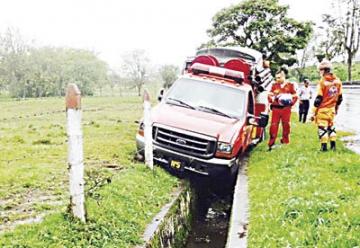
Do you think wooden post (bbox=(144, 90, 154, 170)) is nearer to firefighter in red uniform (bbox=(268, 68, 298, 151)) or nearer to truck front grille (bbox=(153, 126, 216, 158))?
truck front grille (bbox=(153, 126, 216, 158))

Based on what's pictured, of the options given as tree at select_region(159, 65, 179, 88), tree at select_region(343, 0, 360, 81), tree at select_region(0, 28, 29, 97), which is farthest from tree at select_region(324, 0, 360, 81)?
tree at select_region(0, 28, 29, 97)

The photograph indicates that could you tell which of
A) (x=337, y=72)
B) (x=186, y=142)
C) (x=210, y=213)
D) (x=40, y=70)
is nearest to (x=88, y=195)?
(x=186, y=142)

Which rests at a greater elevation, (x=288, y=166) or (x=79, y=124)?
(x=79, y=124)

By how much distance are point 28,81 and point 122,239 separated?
161 ft

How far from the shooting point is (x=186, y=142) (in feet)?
27.6

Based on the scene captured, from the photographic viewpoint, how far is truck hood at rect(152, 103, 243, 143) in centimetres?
842

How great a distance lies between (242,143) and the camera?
924cm

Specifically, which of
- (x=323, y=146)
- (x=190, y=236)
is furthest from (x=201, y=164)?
(x=323, y=146)

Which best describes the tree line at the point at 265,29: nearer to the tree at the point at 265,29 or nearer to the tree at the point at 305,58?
the tree at the point at 265,29

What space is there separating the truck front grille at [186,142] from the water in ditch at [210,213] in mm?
807

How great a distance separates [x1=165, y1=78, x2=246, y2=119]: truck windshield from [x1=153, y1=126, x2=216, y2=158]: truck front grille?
116cm

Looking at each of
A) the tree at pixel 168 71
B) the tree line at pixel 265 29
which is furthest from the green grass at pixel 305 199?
the tree at pixel 168 71

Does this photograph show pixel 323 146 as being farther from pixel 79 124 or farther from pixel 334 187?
pixel 79 124

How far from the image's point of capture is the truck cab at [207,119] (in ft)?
27.2
